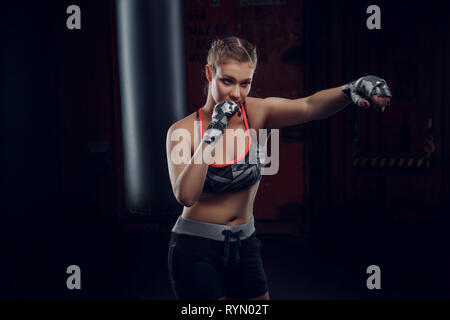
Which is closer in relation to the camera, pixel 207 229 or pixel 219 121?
pixel 219 121

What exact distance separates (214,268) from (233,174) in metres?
0.35

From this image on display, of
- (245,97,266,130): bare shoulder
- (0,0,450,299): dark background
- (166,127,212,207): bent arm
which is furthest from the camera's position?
(0,0,450,299): dark background

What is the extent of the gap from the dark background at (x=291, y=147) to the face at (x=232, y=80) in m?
2.28

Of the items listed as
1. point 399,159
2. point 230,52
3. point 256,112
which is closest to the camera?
point 230,52

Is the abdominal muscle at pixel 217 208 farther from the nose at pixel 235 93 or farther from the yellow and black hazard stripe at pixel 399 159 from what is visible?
the yellow and black hazard stripe at pixel 399 159

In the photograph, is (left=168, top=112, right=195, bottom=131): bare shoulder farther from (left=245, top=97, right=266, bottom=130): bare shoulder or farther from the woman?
(left=245, top=97, right=266, bottom=130): bare shoulder

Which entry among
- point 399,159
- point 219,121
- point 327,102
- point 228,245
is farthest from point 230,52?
point 399,159

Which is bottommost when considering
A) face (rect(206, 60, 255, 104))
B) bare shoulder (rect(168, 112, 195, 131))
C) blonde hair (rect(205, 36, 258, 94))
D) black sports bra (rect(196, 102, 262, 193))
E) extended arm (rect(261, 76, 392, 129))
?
black sports bra (rect(196, 102, 262, 193))

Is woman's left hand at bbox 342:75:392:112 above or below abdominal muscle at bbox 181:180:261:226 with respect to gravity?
above

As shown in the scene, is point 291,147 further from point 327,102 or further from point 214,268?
point 214,268

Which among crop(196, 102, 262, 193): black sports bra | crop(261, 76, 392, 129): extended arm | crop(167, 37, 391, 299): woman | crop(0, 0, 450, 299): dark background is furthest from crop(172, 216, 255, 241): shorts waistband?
crop(0, 0, 450, 299): dark background

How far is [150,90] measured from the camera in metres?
1.79

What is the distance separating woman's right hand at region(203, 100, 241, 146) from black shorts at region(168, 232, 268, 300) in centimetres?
39

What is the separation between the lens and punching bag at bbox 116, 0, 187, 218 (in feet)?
5.75
